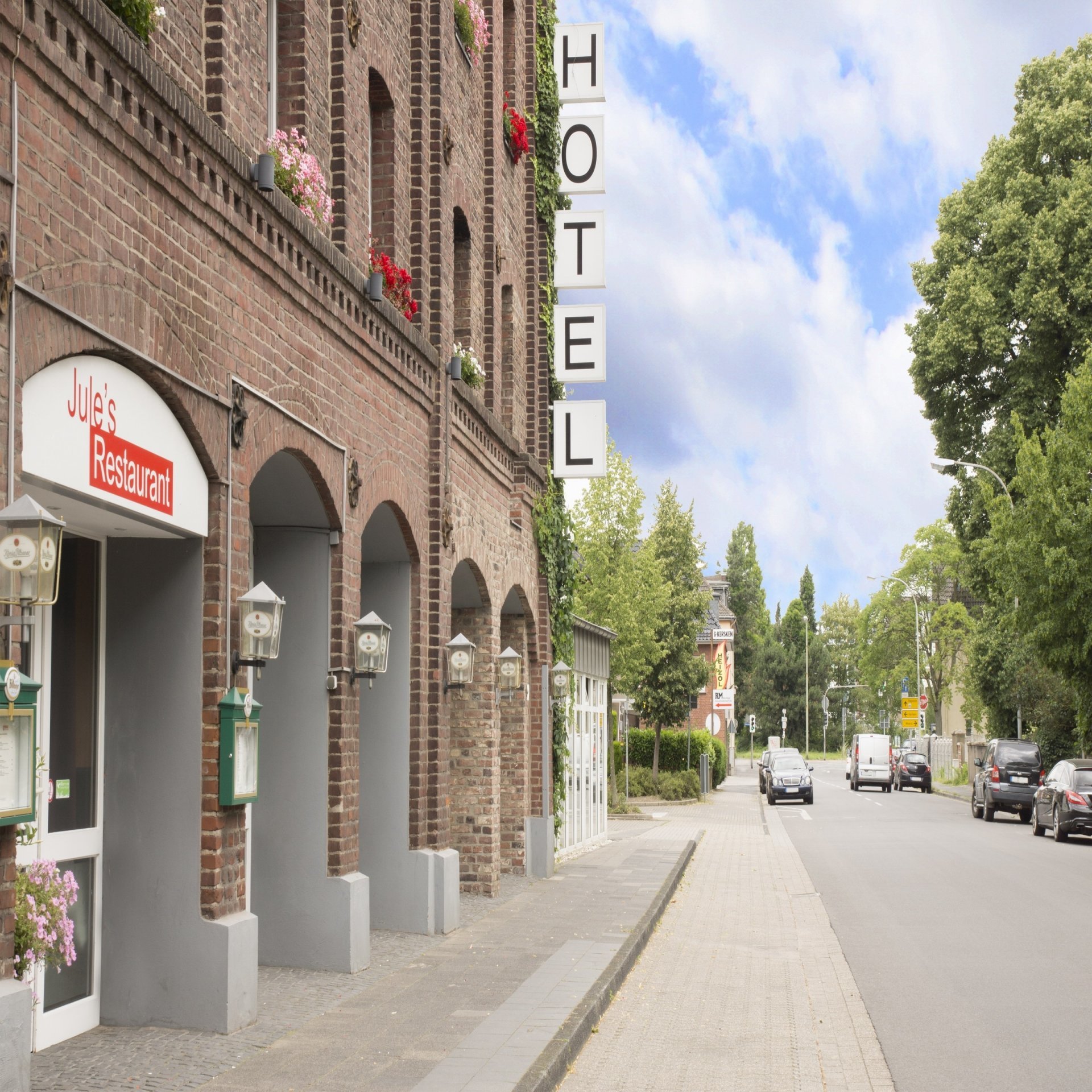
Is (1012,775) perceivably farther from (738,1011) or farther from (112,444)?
(112,444)

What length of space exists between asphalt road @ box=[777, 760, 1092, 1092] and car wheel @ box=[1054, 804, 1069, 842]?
8.0 inches

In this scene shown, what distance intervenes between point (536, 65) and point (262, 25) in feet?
37.3

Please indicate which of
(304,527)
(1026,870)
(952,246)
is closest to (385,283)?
(304,527)

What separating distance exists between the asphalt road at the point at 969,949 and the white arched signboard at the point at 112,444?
5.23 meters

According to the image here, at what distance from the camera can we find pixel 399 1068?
724cm

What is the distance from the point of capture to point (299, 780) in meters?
10.8

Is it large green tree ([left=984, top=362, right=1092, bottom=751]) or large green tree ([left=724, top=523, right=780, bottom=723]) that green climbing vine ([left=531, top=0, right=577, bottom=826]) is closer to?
large green tree ([left=984, top=362, right=1092, bottom=751])

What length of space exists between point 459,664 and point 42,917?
759cm

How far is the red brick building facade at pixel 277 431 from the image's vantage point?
6.71m

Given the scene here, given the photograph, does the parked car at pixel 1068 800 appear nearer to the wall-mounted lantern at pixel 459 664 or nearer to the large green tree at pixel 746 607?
the wall-mounted lantern at pixel 459 664

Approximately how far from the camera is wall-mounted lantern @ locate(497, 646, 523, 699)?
16.2 metres

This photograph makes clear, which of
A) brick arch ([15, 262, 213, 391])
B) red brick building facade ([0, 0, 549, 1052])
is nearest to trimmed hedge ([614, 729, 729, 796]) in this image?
red brick building facade ([0, 0, 549, 1052])

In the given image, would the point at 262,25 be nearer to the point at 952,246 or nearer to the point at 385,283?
the point at 385,283

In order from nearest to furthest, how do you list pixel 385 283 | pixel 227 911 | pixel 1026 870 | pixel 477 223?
pixel 227 911, pixel 385 283, pixel 477 223, pixel 1026 870
